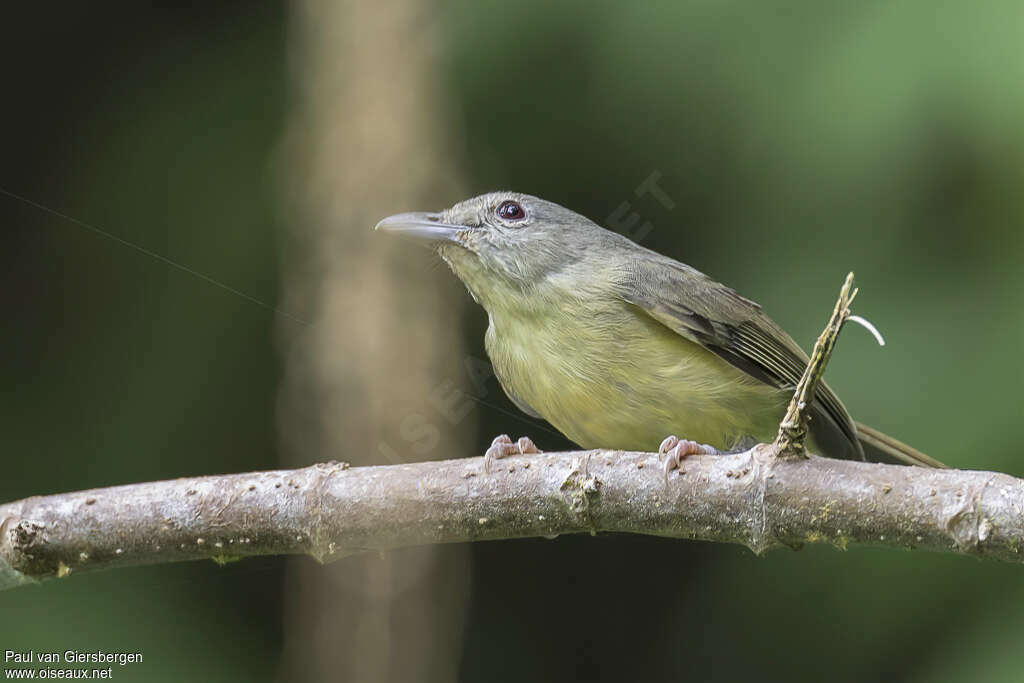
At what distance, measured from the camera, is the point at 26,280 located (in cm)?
457

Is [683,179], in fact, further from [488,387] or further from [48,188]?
[48,188]

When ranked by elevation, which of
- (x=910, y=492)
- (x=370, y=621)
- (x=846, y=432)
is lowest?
(x=370, y=621)

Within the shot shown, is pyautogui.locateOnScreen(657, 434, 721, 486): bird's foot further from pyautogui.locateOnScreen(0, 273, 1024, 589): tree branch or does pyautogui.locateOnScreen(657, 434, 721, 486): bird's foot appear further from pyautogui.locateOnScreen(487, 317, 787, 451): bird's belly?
pyautogui.locateOnScreen(487, 317, 787, 451): bird's belly

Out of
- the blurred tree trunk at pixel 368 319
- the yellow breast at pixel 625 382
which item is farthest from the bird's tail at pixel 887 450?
the blurred tree trunk at pixel 368 319

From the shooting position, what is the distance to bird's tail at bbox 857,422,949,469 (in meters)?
3.43

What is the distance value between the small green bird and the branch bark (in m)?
0.73

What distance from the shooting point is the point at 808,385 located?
210 centimetres

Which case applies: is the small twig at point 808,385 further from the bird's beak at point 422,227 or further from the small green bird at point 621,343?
the bird's beak at point 422,227

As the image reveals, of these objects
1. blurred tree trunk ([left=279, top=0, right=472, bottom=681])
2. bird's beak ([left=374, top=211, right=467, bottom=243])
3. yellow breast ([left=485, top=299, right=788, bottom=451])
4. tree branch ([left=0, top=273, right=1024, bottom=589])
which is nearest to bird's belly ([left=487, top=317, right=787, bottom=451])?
yellow breast ([left=485, top=299, right=788, bottom=451])

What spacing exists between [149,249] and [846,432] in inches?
115

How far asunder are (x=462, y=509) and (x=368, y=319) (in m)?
1.75

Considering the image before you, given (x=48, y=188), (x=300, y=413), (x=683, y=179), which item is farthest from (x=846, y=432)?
(x=48, y=188)

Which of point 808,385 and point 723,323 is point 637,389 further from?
point 808,385

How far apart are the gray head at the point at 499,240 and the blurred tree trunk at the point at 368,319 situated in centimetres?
43
